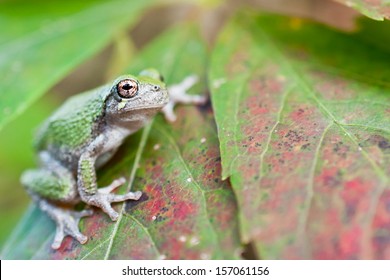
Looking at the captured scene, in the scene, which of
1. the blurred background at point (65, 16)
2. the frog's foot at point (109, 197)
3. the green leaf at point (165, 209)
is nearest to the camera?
the green leaf at point (165, 209)

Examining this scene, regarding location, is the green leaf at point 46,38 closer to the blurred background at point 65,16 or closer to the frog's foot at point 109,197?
the blurred background at point 65,16

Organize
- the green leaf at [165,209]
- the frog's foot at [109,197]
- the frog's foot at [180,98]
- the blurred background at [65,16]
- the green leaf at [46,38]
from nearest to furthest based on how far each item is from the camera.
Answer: the green leaf at [165,209], the frog's foot at [109,197], the frog's foot at [180,98], the green leaf at [46,38], the blurred background at [65,16]

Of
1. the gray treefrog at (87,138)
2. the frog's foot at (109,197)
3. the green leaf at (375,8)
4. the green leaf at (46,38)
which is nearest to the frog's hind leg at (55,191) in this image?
the gray treefrog at (87,138)

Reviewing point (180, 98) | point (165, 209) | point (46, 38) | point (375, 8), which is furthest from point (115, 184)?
point (375, 8)

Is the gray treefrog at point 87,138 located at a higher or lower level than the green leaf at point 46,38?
lower

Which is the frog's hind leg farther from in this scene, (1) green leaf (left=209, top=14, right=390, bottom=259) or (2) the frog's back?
(1) green leaf (left=209, top=14, right=390, bottom=259)

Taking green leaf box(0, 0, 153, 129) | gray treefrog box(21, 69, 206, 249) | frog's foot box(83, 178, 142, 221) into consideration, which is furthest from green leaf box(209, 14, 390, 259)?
green leaf box(0, 0, 153, 129)

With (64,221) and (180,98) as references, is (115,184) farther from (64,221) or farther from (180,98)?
(180,98)

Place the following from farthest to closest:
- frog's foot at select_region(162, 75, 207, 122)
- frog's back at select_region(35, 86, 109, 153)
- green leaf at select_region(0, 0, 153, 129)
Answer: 1. green leaf at select_region(0, 0, 153, 129)
2. frog's foot at select_region(162, 75, 207, 122)
3. frog's back at select_region(35, 86, 109, 153)
